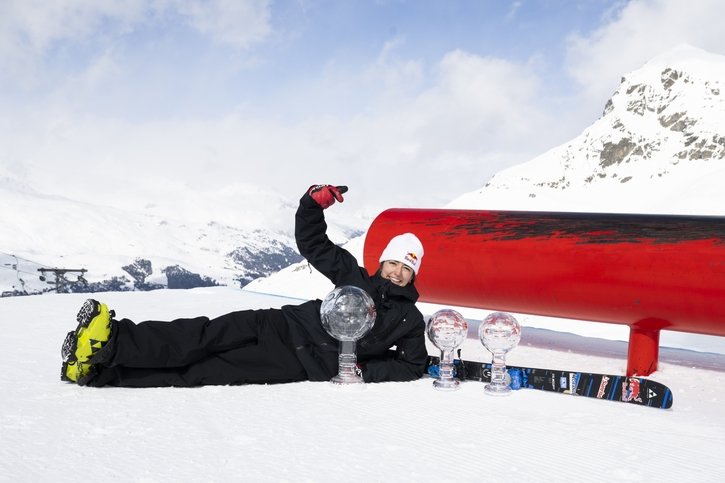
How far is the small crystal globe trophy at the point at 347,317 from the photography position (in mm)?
3221

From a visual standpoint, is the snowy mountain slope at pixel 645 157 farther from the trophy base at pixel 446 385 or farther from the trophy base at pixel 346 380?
the trophy base at pixel 346 380

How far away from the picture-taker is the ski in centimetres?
328

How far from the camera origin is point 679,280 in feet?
13.0

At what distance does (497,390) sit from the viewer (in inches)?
Result: 133

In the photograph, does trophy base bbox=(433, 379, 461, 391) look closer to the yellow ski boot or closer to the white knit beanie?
the white knit beanie

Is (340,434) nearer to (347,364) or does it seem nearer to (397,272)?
(347,364)

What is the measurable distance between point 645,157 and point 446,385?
5387 cm

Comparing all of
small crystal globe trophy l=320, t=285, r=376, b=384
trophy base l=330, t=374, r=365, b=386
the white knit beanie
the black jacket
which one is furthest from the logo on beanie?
trophy base l=330, t=374, r=365, b=386

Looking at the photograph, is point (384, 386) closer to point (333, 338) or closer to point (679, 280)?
point (333, 338)

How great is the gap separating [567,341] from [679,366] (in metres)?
1.20

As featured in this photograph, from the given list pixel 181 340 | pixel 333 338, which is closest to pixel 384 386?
pixel 333 338

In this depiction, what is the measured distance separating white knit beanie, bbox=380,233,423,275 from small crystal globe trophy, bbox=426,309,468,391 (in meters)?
0.36

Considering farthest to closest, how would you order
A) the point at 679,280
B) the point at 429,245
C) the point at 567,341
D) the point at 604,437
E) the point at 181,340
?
the point at 567,341 → the point at 429,245 → the point at 679,280 → the point at 181,340 → the point at 604,437

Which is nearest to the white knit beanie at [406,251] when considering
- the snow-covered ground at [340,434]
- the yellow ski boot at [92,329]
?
the snow-covered ground at [340,434]
